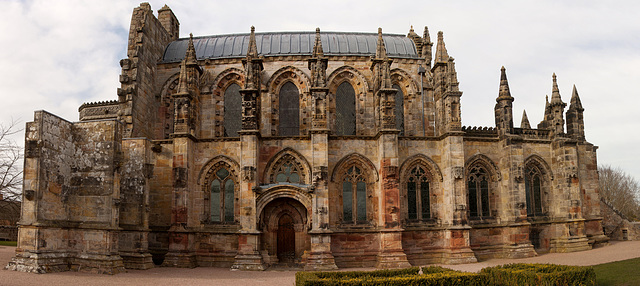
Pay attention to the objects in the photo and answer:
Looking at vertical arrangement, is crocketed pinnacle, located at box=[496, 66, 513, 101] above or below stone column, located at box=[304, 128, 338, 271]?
above

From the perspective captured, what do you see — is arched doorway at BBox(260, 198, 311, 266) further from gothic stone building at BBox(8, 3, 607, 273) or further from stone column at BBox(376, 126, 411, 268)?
stone column at BBox(376, 126, 411, 268)

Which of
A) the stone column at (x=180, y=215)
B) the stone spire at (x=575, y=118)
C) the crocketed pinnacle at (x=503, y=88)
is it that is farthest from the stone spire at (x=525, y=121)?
the stone column at (x=180, y=215)

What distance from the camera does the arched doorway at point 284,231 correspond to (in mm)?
22625

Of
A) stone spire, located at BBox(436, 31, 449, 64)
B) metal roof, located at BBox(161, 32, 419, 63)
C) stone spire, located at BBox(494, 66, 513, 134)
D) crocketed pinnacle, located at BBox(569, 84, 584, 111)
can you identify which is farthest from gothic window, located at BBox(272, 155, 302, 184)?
crocketed pinnacle, located at BBox(569, 84, 584, 111)

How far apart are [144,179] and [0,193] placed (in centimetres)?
820

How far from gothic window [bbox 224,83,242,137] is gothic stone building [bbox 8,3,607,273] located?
83 millimetres

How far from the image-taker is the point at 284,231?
23.1 metres

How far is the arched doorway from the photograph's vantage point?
2262 cm

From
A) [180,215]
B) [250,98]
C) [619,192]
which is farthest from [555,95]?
[619,192]

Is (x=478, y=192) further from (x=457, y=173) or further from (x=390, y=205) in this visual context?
(x=390, y=205)

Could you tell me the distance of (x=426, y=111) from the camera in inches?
1087

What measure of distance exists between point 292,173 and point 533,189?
13.9 meters

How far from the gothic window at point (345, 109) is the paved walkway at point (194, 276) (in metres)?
9.46

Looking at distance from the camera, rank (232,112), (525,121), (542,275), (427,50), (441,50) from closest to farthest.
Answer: (542,275), (441,50), (232,112), (427,50), (525,121)
